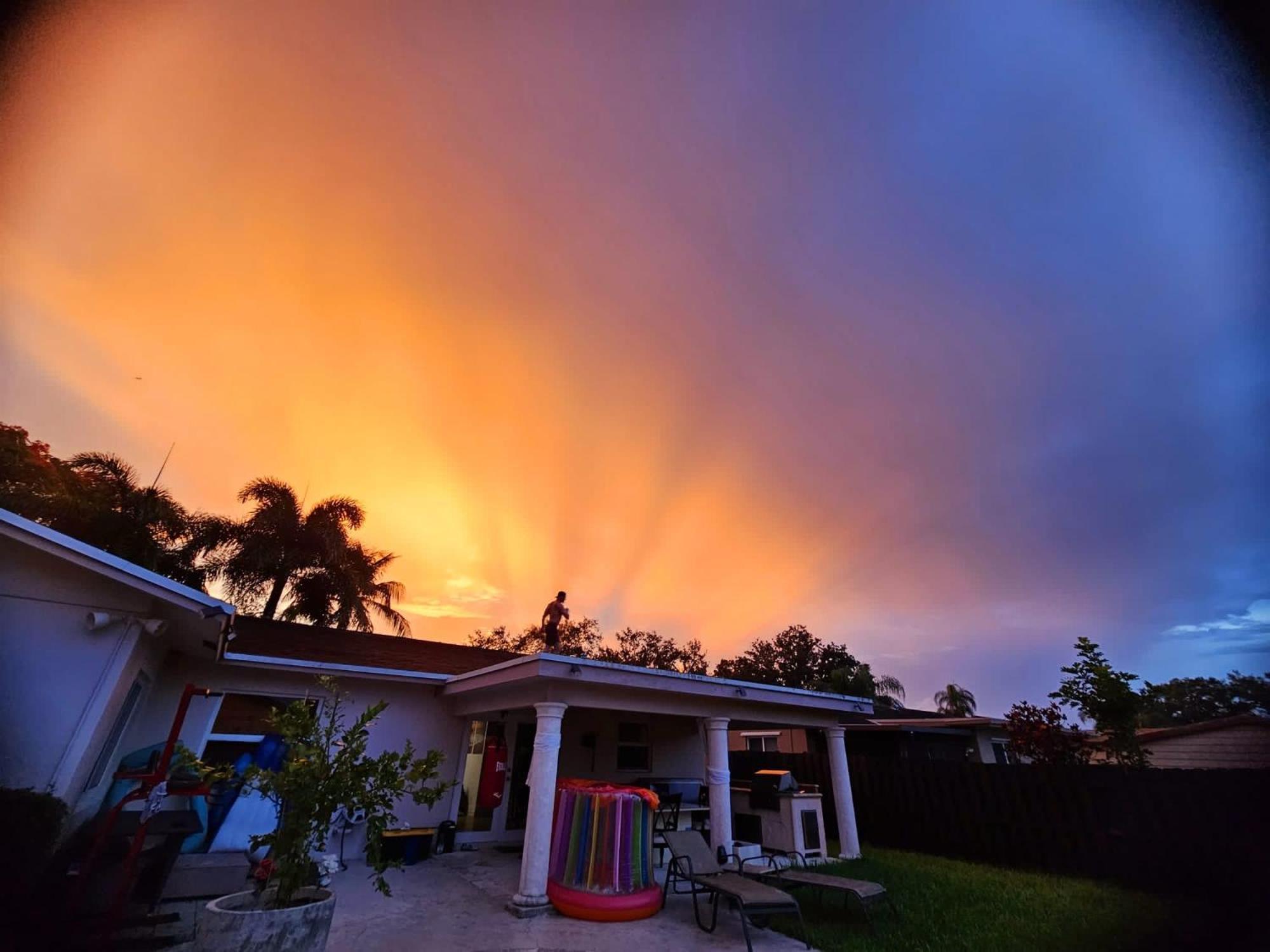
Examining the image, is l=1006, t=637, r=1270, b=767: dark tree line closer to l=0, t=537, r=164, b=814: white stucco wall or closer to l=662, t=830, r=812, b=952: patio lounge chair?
l=662, t=830, r=812, b=952: patio lounge chair

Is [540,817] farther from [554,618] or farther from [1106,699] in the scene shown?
[1106,699]

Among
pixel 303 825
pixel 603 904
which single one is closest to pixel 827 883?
pixel 603 904

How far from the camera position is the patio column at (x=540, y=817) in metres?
5.98

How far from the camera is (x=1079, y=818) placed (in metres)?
9.02

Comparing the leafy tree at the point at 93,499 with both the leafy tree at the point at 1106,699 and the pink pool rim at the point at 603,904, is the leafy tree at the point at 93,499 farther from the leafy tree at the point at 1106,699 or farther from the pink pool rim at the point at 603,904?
the leafy tree at the point at 1106,699

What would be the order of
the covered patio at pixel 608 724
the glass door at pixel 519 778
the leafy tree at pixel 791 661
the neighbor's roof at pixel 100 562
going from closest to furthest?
the neighbor's roof at pixel 100 562 → the covered patio at pixel 608 724 → the glass door at pixel 519 778 → the leafy tree at pixel 791 661

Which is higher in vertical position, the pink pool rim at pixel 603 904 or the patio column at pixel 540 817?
the patio column at pixel 540 817

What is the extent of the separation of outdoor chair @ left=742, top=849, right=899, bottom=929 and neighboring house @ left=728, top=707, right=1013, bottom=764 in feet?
29.6

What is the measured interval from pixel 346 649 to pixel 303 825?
801 centimetres

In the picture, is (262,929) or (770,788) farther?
(770,788)

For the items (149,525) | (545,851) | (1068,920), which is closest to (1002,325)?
(1068,920)

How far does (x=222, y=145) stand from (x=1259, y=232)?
9.45 m

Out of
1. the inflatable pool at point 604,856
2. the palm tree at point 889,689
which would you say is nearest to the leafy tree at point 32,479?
the inflatable pool at point 604,856

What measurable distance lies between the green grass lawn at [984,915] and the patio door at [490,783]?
6.03 meters
